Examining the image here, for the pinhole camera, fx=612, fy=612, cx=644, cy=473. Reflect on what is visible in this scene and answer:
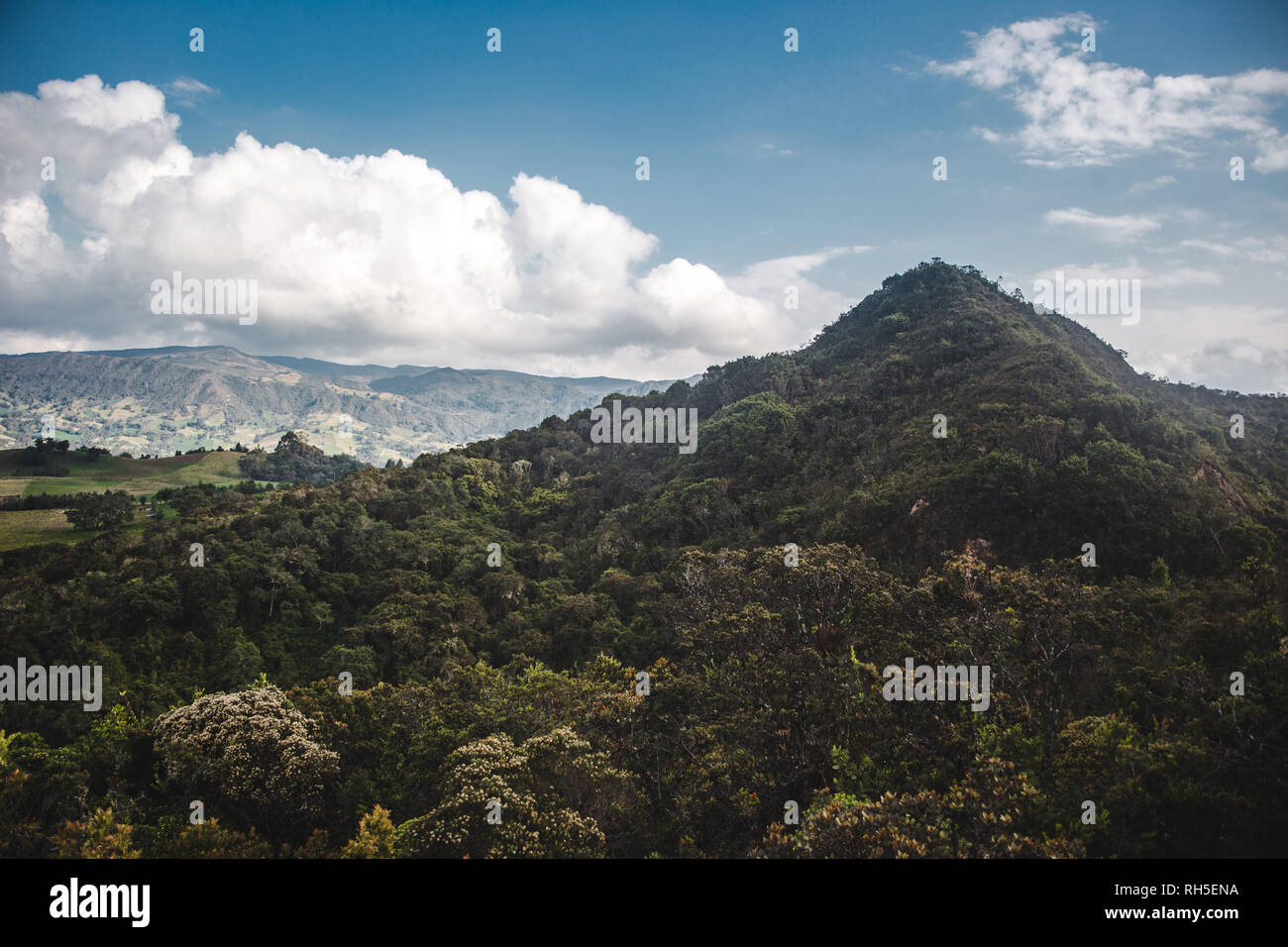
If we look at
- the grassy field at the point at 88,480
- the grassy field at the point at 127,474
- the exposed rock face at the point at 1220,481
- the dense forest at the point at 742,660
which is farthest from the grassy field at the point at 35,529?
the exposed rock face at the point at 1220,481

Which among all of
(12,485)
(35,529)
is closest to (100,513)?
(35,529)

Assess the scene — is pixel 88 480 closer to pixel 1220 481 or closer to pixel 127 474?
pixel 127 474

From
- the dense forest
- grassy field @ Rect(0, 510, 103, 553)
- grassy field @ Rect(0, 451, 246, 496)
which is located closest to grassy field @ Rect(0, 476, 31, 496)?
grassy field @ Rect(0, 451, 246, 496)

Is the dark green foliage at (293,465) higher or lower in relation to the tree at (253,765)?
higher

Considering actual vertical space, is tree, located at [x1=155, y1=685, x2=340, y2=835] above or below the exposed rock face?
below

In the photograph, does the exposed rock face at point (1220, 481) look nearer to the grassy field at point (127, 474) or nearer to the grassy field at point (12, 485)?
the grassy field at point (12, 485)

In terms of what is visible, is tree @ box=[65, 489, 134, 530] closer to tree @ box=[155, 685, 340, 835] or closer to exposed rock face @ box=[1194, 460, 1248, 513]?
tree @ box=[155, 685, 340, 835]
